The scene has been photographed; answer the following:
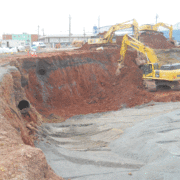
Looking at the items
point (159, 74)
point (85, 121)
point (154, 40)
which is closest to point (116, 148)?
point (85, 121)

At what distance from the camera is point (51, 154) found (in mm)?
7523

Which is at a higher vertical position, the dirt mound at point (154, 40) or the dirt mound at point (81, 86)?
the dirt mound at point (154, 40)

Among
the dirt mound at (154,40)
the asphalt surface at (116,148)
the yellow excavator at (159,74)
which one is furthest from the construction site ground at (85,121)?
the dirt mound at (154,40)

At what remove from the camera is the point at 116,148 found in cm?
824

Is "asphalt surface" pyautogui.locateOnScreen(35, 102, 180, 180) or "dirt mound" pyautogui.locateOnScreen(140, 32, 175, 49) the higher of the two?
"dirt mound" pyautogui.locateOnScreen(140, 32, 175, 49)

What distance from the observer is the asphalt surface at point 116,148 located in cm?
599

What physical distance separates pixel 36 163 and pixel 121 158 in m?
3.95

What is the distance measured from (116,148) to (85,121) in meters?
4.70

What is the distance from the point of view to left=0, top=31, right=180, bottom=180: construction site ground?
5.65m

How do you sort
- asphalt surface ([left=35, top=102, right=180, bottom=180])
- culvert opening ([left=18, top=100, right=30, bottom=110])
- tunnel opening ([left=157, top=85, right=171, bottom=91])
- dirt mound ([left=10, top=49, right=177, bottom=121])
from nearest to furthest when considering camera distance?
asphalt surface ([left=35, top=102, right=180, bottom=180])
culvert opening ([left=18, top=100, right=30, bottom=110])
dirt mound ([left=10, top=49, right=177, bottom=121])
tunnel opening ([left=157, top=85, right=171, bottom=91])

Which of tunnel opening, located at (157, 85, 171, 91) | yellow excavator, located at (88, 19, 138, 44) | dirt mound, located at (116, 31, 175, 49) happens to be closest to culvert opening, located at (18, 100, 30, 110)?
tunnel opening, located at (157, 85, 171, 91)

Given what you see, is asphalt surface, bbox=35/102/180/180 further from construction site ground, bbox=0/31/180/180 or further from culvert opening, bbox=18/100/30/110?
culvert opening, bbox=18/100/30/110

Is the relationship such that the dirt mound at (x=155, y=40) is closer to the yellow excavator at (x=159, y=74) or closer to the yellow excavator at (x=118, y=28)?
the yellow excavator at (x=118, y=28)

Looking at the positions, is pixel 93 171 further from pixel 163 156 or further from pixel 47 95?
pixel 47 95
